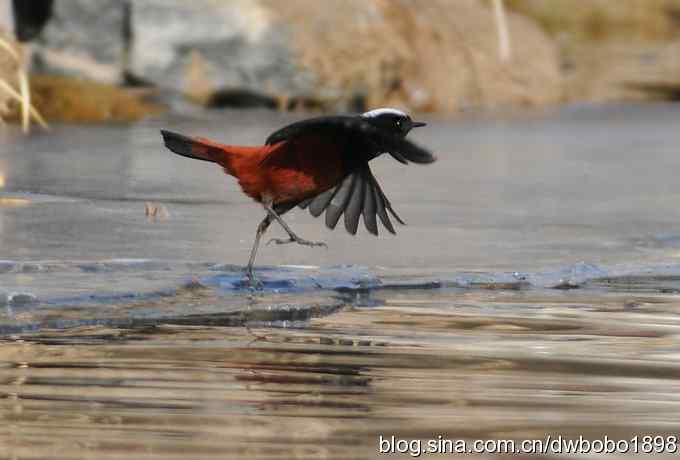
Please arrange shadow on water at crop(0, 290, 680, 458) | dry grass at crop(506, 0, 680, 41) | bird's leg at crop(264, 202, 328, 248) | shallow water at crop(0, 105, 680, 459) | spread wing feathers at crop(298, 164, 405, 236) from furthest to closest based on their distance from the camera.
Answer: dry grass at crop(506, 0, 680, 41)
spread wing feathers at crop(298, 164, 405, 236)
bird's leg at crop(264, 202, 328, 248)
shallow water at crop(0, 105, 680, 459)
shadow on water at crop(0, 290, 680, 458)

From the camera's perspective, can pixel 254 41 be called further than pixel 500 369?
Yes

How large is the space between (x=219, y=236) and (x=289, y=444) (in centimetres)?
351

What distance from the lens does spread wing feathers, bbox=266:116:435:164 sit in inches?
209

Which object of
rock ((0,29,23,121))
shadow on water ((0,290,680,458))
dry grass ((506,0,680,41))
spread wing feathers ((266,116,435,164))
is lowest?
shadow on water ((0,290,680,458))

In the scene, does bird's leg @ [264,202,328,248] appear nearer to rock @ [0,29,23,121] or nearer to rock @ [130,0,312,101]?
rock @ [0,29,23,121]

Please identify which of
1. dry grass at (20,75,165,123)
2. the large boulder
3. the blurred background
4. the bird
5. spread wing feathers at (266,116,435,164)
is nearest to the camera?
spread wing feathers at (266,116,435,164)

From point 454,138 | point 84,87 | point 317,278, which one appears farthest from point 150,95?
point 317,278

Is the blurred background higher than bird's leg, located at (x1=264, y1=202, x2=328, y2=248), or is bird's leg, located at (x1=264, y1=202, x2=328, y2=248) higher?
the blurred background

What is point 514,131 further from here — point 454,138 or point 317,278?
point 317,278

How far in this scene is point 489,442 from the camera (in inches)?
132

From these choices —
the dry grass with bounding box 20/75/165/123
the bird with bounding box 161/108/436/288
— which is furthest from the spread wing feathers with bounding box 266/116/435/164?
the dry grass with bounding box 20/75/165/123

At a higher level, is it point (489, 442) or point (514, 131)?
point (514, 131)

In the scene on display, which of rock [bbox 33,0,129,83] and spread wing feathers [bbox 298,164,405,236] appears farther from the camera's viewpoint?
rock [bbox 33,0,129,83]

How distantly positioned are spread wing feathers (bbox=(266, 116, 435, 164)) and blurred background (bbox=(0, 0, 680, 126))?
20.1 feet
